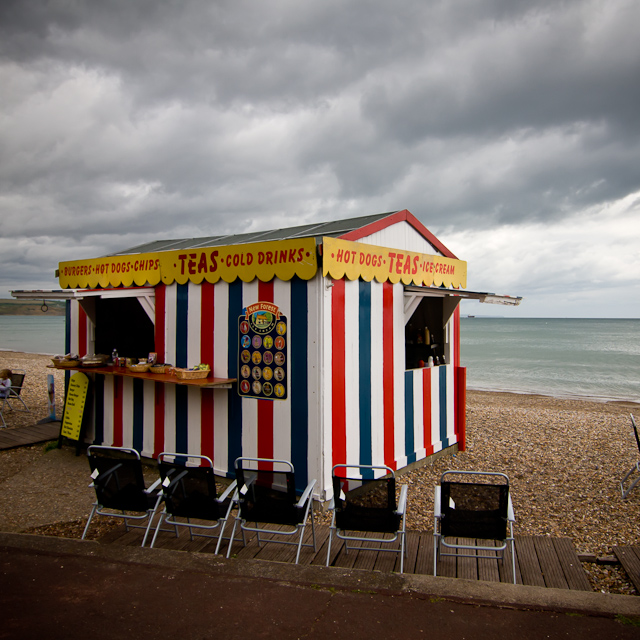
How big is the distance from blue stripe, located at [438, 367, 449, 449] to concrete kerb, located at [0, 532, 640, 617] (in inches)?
152

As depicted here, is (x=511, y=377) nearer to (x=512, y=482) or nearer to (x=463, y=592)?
(x=512, y=482)

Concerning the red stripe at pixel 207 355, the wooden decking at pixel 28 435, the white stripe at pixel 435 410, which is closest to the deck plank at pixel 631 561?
the white stripe at pixel 435 410

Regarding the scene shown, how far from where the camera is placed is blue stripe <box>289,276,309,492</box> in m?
4.95

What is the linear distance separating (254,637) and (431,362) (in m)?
4.76

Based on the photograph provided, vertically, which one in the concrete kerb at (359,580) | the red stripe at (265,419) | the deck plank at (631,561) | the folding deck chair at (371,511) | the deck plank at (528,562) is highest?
the red stripe at (265,419)

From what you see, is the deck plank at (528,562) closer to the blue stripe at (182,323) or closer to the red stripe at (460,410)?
the red stripe at (460,410)

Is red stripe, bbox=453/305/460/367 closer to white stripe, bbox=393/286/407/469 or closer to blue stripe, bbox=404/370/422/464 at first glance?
blue stripe, bbox=404/370/422/464

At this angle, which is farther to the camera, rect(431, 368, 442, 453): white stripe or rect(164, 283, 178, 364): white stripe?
rect(431, 368, 442, 453): white stripe

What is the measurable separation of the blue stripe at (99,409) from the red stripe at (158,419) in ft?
3.80

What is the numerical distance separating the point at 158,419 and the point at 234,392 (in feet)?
4.61

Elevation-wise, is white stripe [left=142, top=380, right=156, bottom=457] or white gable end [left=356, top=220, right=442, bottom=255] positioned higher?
white gable end [left=356, top=220, right=442, bottom=255]

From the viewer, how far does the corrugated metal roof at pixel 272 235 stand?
600cm

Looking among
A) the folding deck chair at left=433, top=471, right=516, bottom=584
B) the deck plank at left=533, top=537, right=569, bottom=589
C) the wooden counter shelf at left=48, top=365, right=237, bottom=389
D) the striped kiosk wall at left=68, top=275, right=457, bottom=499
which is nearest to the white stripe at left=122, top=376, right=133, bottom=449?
the striped kiosk wall at left=68, top=275, right=457, bottom=499

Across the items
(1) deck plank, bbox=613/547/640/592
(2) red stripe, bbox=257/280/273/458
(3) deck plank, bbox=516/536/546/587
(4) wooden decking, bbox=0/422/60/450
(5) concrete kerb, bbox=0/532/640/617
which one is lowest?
(3) deck plank, bbox=516/536/546/587
